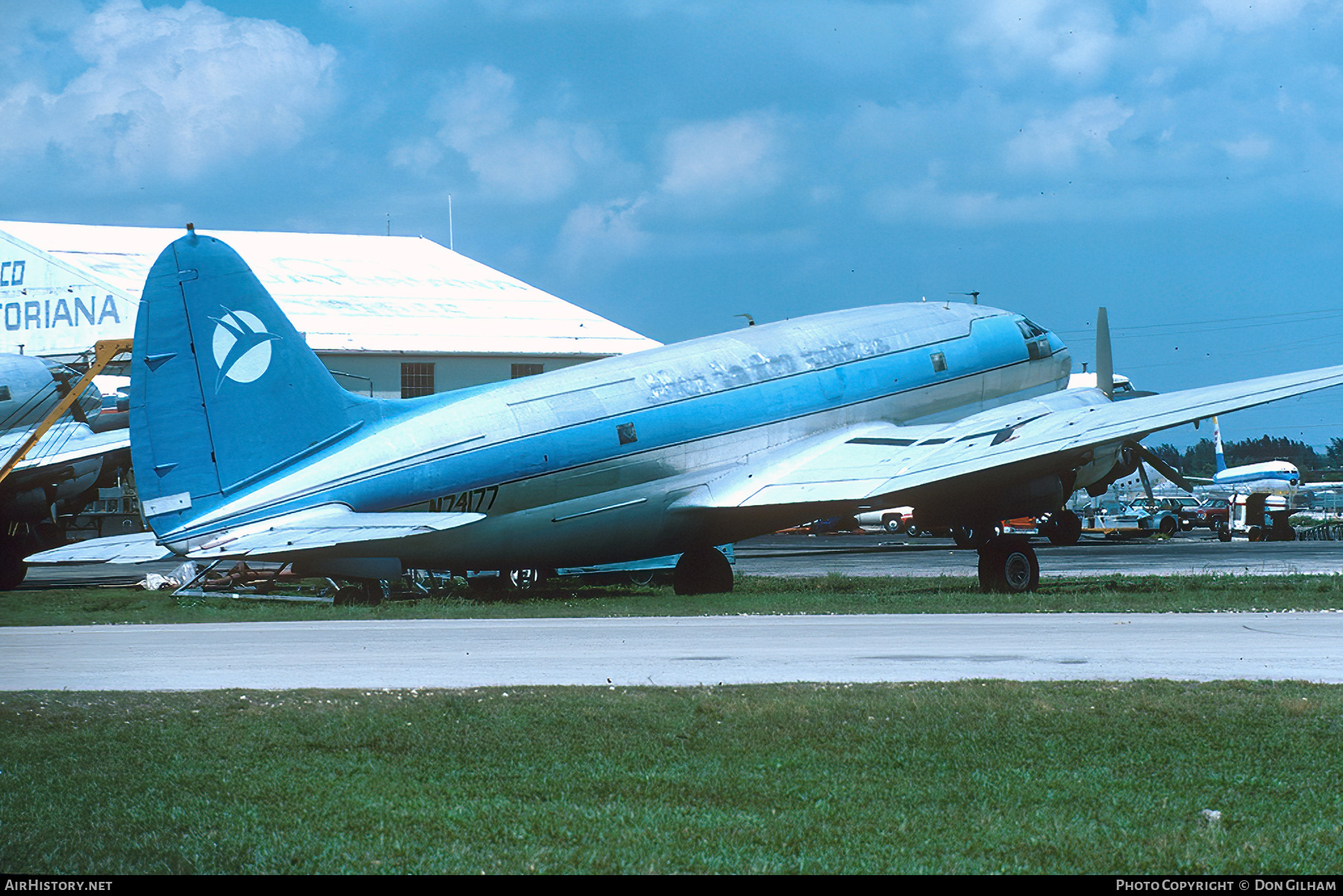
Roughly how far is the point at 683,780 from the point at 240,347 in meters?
14.8

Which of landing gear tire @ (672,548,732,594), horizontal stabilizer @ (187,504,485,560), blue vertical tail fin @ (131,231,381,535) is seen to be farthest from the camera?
landing gear tire @ (672,548,732,594)

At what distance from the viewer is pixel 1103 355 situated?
33.6 m

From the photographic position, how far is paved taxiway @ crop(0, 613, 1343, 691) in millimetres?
14680

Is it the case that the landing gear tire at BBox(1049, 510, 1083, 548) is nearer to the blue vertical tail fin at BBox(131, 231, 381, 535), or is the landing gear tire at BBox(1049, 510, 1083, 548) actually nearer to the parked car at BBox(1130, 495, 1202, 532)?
the blue vertical tail fin at BBox(131, 231, 381, 535)

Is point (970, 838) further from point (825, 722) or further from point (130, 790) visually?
point (130, 790)

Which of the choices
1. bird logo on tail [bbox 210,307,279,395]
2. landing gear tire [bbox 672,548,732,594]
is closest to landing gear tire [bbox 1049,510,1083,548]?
landing gear tire [bbox 672,548,732,594]

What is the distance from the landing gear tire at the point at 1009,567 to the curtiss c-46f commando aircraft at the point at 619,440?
0.14 feet

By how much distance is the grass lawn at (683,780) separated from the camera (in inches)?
311

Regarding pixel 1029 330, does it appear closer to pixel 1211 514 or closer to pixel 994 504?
pixel 994 504

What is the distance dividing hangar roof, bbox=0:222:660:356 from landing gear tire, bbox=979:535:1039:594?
3206 centimetres

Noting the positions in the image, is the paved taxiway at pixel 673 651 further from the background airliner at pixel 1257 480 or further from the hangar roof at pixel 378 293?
the background airliner at pixel 1257 480

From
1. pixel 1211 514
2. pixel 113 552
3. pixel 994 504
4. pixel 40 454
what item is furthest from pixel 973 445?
pixel 1211 514

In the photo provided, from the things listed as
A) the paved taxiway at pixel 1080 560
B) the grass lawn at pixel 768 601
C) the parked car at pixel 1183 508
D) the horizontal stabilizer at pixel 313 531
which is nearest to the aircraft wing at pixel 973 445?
the grass lawn at pixel 768 601

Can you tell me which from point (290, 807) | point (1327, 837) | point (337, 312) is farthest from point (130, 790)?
point (337, 312)
